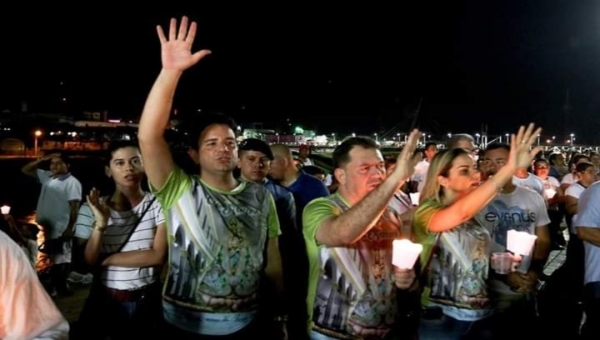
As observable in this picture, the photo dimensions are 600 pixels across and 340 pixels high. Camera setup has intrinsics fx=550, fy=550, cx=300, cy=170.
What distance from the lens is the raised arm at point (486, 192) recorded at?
356 cm

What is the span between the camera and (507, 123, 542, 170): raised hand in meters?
3.67

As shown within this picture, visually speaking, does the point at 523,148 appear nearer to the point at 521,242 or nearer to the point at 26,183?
the point at 521,242

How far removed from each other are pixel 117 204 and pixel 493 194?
102 inches

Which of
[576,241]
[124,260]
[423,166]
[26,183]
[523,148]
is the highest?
[523,148]

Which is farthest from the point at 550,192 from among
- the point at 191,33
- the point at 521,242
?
the point at 191,33

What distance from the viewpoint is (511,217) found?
14.6 feet

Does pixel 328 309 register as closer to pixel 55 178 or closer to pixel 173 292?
pixel 173 292

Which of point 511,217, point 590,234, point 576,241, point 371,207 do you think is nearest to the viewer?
point 371,207

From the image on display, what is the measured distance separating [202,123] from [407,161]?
1373 millimetres

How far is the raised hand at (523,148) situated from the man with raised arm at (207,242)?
5.71 feet

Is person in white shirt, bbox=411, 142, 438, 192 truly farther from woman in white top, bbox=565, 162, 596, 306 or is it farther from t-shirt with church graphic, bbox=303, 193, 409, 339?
t-shirt with church graphic, bbox=303, 193, 409, 339

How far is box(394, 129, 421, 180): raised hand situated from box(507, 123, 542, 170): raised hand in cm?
107

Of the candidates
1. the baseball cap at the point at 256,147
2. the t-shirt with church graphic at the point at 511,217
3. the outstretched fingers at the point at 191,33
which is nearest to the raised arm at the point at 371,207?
the outstretched fingers at the point at 191,33

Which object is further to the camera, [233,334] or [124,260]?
[124,260]
